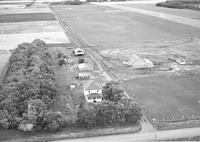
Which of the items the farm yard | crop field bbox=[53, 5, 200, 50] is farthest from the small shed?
crop field bbox=[53, 5, 200, 50]

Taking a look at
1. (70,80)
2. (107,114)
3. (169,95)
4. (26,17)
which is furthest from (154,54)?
(26,17)

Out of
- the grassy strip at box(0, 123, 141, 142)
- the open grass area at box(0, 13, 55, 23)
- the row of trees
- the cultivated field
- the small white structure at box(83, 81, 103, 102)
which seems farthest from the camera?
the open grass area at box(0, 13, 55, 23)

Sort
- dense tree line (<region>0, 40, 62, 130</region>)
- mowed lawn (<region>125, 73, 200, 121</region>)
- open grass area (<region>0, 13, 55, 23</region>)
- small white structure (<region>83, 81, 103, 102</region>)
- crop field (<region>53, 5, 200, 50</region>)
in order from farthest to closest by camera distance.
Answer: open grass area (<region>0, 13, 55, 23</region>)
crop field (<region>53, 5, 200, 50</region>)
small white structure (<region>83, 81, 103, 102</region>)
mowed lawn (<region>125, 73, 200, 121</region>)
dense tree line (<region>0, 40, 62, 130</region>)

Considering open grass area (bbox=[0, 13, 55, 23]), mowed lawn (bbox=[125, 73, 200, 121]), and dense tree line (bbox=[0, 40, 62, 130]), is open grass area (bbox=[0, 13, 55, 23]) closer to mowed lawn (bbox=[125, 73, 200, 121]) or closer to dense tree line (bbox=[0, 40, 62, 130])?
dense tree line (bbox=[0, 40, 62, 130])

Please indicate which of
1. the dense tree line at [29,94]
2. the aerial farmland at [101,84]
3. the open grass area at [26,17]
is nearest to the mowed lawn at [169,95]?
the aerial farmland at [101,84]

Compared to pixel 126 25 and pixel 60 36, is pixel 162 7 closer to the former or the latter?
pixel 126 25

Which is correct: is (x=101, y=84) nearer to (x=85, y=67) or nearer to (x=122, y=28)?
(x=85, y=67)
